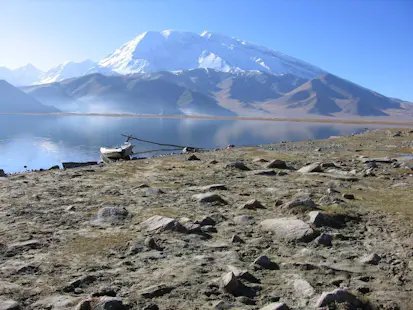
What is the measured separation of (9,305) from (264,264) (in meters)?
4.22

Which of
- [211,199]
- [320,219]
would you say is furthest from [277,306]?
[211,199]

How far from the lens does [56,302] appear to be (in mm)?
5617

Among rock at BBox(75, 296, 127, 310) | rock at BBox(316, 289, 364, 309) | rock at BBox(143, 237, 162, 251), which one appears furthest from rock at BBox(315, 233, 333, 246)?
rock at BBox(75, 296, 127, 310)

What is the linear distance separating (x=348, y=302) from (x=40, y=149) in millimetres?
70892

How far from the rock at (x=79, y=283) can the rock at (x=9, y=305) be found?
0.74 m

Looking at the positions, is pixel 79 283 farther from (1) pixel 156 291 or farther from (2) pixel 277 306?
(2) pixel 277 306

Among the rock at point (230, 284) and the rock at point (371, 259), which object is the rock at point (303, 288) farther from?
the rock at point (371, 259)

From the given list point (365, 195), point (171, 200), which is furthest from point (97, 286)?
point (365, 195)

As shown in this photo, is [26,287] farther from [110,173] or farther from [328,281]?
[110,173]

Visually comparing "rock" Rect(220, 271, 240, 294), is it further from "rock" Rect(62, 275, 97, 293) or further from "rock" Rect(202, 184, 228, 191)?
"rock" Rect(202, 184, 228, 191)

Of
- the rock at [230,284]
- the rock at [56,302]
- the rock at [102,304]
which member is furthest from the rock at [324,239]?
the rock at [56,302]

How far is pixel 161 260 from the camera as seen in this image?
7.37m

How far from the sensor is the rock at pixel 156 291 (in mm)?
5906

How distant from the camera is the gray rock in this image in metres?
8.98
